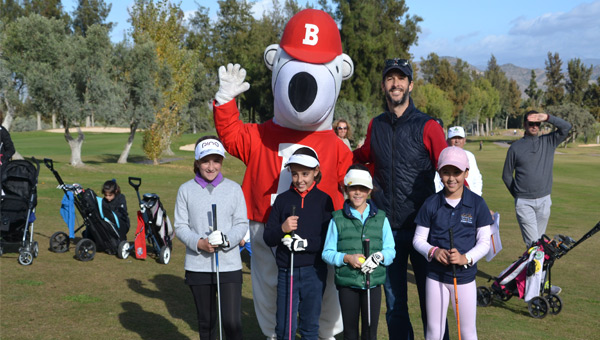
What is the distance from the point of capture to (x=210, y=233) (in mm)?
4301

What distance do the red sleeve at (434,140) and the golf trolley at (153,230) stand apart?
204 inches

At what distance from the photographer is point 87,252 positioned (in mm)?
8648

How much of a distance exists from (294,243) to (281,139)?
1.19 m

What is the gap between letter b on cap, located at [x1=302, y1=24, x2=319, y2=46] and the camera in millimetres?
4980

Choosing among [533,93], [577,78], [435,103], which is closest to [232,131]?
[435,103]

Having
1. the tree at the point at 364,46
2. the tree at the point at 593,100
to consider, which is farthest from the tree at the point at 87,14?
the tree at the point at 593,100

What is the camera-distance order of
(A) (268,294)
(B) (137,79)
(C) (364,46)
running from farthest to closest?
(C) (364,46) < (B) (137,79) < (A) (268,294)

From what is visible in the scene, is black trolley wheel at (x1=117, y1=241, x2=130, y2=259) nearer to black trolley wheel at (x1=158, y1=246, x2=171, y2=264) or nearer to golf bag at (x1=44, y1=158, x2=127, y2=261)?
golf bag at (x1=44, y1=158, x2=127, y2=261)

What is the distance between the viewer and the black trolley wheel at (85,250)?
28.1 ft

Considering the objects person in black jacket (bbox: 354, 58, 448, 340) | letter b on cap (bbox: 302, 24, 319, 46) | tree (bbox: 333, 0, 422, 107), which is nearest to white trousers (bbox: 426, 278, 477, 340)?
person in black jacket (bbox: 354, 58, 448, 340)

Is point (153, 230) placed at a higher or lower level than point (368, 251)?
lower

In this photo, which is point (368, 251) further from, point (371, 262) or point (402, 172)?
point (402, 172)

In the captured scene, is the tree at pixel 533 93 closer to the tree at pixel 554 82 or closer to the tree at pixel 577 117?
the tree at pixel 554 82

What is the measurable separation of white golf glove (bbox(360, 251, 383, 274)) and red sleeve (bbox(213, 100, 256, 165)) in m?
1.57
